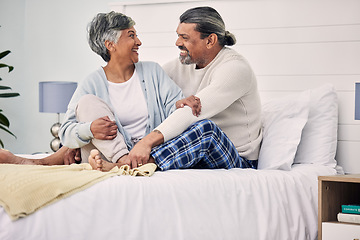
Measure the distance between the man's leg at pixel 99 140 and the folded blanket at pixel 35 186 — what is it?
1.28ft

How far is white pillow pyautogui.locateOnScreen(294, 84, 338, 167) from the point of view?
286 centimetres

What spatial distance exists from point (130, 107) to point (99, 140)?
430 mm

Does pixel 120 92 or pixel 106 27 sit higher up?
pixel 106 27

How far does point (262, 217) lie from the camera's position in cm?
208

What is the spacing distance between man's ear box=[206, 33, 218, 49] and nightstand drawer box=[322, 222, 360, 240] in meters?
1.16

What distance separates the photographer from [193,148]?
2234mm

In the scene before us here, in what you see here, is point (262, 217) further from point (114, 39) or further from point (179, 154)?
point (114, 39)

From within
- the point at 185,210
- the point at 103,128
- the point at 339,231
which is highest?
the point at 103,128

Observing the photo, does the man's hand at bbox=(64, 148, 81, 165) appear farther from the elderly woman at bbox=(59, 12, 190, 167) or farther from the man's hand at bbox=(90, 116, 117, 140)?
the man's hand at bbox=(90, 116, 117, 140)

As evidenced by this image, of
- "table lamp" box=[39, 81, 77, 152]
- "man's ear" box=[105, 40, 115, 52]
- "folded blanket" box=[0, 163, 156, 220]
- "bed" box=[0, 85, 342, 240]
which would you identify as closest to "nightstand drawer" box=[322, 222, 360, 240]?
"bed" box=[0, 85, 342, 240]

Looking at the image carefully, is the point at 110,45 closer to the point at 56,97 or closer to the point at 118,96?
the point at 118,96

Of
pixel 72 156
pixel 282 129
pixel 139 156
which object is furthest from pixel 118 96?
pixel 282 129

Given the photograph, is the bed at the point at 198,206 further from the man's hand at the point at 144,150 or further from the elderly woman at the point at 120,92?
the elderly woman at the point at 120,92

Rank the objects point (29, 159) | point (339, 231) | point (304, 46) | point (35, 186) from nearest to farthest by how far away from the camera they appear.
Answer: point (35, 186) → point (339, 231) → point (29, 159) → point (304, 46)
